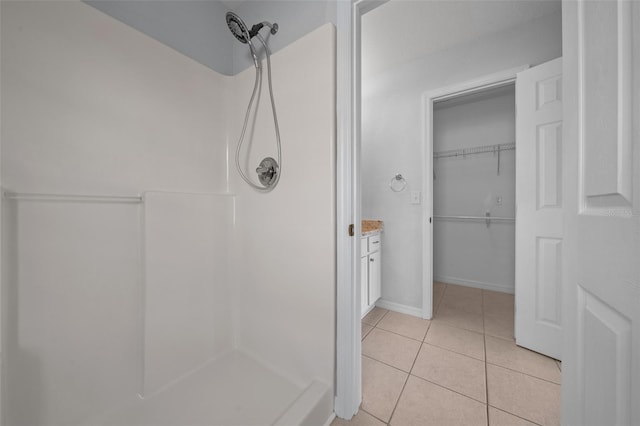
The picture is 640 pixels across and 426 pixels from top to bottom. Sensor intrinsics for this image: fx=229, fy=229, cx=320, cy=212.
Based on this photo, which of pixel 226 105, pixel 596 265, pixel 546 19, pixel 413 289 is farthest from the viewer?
pixel 413 289

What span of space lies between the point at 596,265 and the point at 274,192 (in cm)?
117

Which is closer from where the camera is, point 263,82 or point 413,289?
point 263,82

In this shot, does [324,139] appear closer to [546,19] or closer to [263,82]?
[263,82]

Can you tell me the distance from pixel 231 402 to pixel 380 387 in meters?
0.80

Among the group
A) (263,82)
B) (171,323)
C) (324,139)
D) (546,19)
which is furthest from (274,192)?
(546,19)

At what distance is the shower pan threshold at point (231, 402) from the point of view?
3.25 feet

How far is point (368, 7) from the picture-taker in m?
1.08

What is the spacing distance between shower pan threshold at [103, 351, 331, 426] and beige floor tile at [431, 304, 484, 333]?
1455 millimetres

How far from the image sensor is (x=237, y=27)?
1.23 m

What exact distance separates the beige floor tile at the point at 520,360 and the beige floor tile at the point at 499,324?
10cm

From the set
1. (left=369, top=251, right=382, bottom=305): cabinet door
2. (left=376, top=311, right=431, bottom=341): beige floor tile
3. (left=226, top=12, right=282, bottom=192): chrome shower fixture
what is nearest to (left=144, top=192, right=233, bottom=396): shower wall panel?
(left=226, top=12, right=282, bottom=192): chrome shower fixture

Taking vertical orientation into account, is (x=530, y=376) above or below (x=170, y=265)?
below

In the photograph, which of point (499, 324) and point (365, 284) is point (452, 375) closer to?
point (365, 284)

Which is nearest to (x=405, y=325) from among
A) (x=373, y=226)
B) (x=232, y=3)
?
(x=373, y=226)
